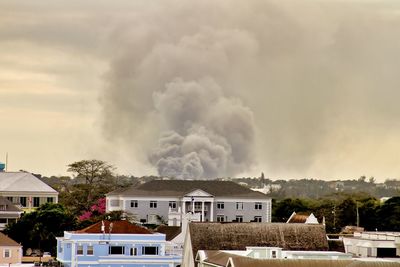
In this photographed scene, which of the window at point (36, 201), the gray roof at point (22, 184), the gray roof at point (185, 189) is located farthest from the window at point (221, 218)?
the window at point (36, 201)

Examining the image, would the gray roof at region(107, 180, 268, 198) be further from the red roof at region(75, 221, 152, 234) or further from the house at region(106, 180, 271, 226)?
the red roof at region(75, 221, 152, 234)

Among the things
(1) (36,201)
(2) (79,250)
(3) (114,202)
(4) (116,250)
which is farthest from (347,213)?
(2) (79,250)

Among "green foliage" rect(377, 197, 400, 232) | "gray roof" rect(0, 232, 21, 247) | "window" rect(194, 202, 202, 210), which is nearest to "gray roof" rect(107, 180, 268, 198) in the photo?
"window" rect(194, 202, 202, 210)

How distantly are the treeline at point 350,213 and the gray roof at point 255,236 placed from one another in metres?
49.1

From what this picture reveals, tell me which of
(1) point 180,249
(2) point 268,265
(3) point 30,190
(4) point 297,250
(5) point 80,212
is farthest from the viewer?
(3) point 30,190

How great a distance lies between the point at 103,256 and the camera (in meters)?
89.8

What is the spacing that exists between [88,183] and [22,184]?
9278 mm

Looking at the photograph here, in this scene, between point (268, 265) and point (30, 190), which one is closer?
point (268, 265)

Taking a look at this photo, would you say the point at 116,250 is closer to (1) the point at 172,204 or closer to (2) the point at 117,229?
(2) the point at 117,229

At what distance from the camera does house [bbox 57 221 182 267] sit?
8975cm

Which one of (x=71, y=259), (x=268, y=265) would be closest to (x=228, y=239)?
(x=71, y=259)

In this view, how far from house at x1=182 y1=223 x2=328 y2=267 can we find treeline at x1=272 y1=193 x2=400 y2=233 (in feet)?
161

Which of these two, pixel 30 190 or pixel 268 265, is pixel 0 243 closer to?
pixel 268 265

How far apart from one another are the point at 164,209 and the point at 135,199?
3.52 metres
